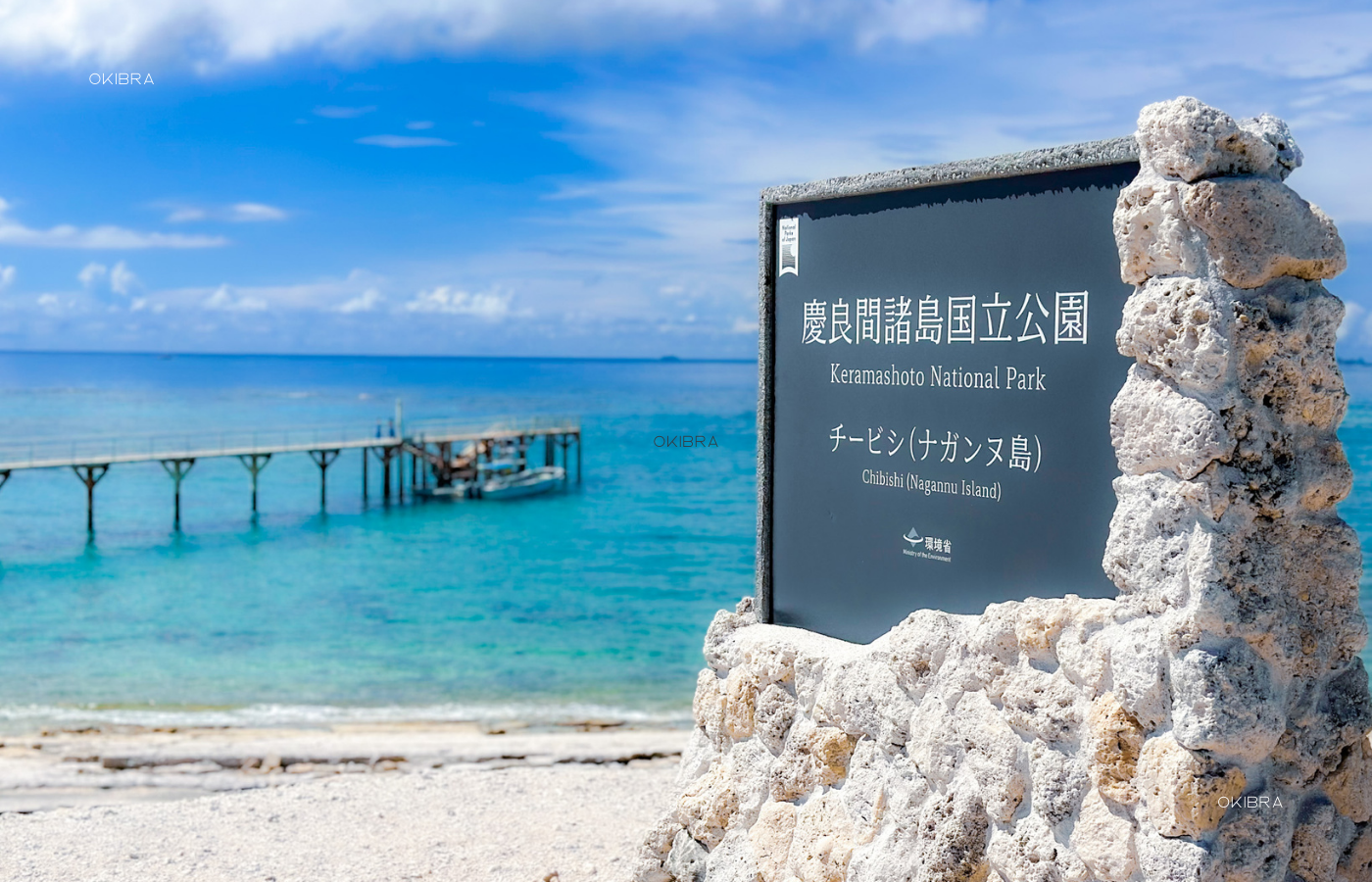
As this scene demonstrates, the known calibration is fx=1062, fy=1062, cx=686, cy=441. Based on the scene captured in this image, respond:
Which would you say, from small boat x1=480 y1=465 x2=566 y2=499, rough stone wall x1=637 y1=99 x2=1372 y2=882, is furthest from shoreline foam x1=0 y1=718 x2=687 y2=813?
small boat x1=480 y1=465 x2=566 y2=499

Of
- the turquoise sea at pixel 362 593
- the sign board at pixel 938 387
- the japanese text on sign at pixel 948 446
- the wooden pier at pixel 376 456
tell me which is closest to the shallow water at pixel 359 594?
the turquoise sea at pixel 362 593

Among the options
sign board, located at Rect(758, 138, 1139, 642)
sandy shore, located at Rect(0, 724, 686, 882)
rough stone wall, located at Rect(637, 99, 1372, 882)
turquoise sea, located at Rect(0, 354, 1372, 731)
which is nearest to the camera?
rough stone wall, located at Rect(637, 99, 1372, 882)

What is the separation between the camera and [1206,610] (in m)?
2.91

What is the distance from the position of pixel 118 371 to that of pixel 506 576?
525 feet

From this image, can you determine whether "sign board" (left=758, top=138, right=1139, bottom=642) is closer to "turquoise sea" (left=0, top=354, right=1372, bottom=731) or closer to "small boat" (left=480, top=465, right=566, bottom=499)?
"turquoise sea" (left=0, top=354, right=1372, bottom=731)

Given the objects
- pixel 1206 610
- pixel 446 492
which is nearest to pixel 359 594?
pixel 446 492

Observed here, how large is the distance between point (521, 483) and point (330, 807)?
112 feet

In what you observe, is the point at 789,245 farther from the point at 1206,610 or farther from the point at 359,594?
the point at 359,594

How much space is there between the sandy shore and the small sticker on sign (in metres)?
3.54

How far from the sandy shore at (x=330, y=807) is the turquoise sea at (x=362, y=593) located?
3652 millimetres

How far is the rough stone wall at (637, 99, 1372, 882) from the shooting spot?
294cm

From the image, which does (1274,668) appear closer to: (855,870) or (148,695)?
(855,870)

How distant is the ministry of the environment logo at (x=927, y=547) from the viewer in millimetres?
4039

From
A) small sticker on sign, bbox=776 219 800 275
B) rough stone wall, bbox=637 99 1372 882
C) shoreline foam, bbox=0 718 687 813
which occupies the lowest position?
shoreline foam, bbox=0 718 687 813
